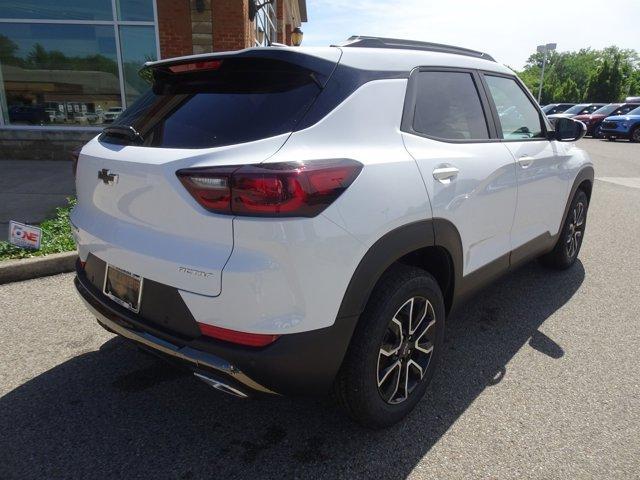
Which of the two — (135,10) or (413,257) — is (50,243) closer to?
(413,257)

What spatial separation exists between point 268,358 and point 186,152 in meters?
0.88

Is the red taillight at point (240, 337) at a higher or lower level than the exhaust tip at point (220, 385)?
higher

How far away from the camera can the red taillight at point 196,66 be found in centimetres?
226

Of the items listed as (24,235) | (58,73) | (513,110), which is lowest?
(24,235)

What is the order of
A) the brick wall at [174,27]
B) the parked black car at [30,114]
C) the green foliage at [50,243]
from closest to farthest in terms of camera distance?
the green foliage at [50,243]
the brick wall at [174,27]
the parked black car at [30,114]

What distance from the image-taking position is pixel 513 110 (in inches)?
136

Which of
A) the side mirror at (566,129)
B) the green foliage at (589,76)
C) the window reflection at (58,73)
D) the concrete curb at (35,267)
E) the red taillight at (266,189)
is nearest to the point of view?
the red taillight at (266,189)

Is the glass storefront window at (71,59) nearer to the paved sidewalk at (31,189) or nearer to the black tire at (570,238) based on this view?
the paved sidewalk at (31,189)

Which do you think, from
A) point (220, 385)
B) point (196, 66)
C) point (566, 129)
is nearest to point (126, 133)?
point (196, 66)

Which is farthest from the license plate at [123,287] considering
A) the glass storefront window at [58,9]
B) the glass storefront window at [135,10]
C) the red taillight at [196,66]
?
the glass storefront window at [58,9]

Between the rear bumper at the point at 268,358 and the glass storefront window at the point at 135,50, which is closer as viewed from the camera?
the rear bumper at the point at 268,358

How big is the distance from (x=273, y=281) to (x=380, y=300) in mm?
583

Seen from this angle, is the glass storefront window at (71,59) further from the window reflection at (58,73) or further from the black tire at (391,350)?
the black tire at (391,350)

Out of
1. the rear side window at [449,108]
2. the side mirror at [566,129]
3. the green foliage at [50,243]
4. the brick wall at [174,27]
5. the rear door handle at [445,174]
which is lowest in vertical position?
the green foliage at [50,243]
